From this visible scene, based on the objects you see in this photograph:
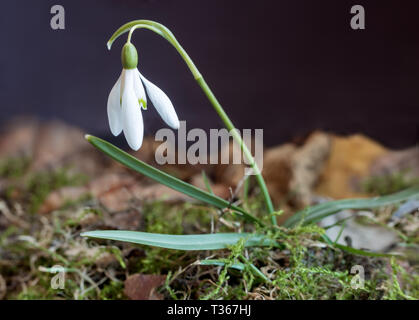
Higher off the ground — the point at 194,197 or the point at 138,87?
the point at 138,87

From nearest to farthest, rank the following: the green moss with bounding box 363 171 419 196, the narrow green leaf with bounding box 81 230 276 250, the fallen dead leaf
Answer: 1. the narrow green leaf with bounding box 81 230 276 250
2. the fallen dead leaf
3. the green moss with bounding box 363 171 419 196

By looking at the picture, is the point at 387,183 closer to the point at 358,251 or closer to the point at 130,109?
the point at 358,251

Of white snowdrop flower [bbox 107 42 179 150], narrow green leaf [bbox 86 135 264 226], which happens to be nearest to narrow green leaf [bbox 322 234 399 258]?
narrow green leaf [bbox 86 135 264 226]

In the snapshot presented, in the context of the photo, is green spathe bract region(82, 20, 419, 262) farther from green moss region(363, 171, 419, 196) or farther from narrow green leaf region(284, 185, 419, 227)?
green moss region(363, 171, 419, 196)

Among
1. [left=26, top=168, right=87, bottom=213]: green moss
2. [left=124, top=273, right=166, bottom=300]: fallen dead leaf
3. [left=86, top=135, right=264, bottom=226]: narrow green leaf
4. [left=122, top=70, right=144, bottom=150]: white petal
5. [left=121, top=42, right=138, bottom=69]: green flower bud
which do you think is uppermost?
[left=121, top=42, right=138, bottom=69]: green flower bud

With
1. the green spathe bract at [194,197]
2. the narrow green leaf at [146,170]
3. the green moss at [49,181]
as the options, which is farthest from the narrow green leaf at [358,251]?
the green moss at [49,181]

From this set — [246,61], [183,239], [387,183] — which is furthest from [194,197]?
[387,183]
